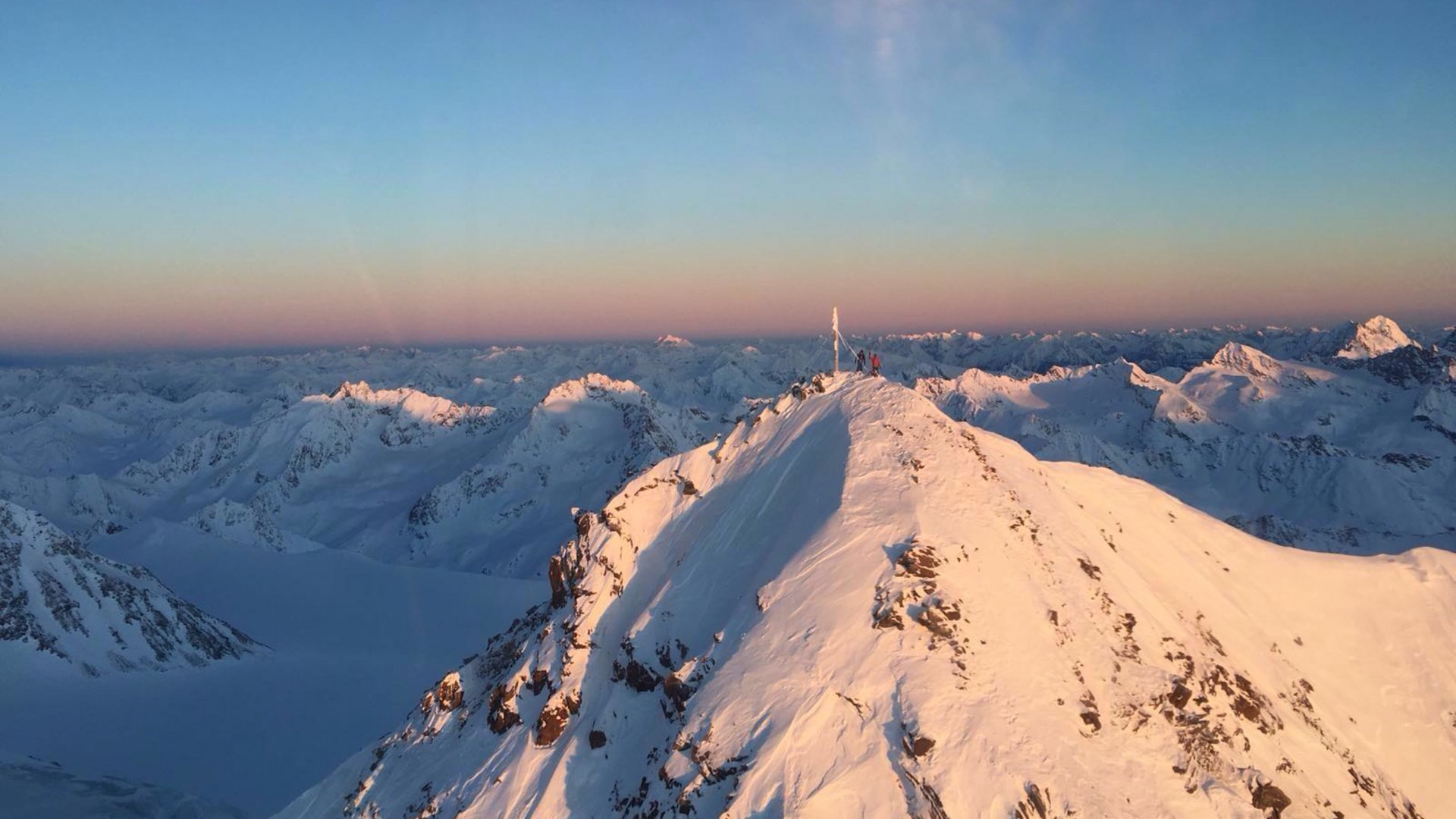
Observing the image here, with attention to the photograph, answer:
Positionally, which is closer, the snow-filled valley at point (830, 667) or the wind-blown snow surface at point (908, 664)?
the wind-blown snow surface at point (908, 664)

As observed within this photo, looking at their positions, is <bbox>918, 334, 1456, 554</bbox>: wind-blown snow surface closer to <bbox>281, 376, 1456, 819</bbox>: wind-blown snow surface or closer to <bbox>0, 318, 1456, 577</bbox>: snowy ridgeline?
<bbox>0, 318, 1456, 577</bbox>: snowy ridgeline

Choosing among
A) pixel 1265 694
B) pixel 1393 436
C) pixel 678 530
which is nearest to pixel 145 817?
pixel 678 530

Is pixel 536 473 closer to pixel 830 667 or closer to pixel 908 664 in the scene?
pixel 830 667

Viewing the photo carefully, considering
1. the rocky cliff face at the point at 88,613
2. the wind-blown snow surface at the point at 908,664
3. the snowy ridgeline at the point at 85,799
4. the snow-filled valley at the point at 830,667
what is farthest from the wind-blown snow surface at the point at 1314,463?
the rocky cliff face at the point at 88,613

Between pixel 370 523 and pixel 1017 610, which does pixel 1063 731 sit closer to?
pixel 1017 610

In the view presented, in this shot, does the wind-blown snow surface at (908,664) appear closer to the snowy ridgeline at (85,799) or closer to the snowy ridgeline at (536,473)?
the snowy ridgeline at (85,799)

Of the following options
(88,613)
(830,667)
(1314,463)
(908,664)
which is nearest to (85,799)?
(88,613)

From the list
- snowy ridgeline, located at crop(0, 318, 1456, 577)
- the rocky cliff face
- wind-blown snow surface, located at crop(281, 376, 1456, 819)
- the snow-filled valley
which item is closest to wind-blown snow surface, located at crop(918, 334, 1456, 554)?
snowy ridgeline, located at crop(0, 318, 1456, 577)
